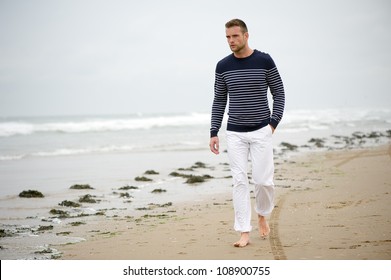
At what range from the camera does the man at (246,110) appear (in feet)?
16.2

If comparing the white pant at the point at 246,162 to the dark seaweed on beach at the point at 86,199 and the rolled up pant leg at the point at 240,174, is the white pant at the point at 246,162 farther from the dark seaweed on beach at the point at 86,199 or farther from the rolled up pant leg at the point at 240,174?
the dark seaweed on beach at the point at 86,199

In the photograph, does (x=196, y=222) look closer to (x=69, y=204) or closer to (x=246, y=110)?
(x=246, y=110)

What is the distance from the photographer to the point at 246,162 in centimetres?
514

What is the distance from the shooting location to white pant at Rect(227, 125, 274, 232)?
5.05 metres

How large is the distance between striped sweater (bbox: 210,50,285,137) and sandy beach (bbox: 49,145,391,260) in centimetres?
125

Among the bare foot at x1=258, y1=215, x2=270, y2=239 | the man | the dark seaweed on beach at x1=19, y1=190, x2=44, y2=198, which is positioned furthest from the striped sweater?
the dark seaweed on beach at x1=19, y1=190, x2=44, y2=198

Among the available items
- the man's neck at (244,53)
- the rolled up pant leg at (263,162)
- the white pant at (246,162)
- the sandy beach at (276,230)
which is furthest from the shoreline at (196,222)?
the man's neck at (244,53)

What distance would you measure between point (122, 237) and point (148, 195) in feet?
11.8

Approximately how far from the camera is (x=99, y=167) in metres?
14.3

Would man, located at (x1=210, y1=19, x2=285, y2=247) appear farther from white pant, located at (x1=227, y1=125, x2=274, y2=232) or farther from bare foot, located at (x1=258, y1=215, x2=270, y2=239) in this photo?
bare foot, located at (x1=258, y1=215, x2=270, y2=239)

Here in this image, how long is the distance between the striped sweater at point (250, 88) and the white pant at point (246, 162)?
9 cm
